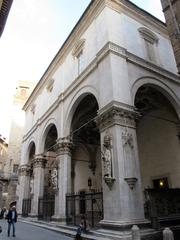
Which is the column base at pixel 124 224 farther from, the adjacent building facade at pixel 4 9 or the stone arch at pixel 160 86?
the adjacent building facade at pixel 4 9

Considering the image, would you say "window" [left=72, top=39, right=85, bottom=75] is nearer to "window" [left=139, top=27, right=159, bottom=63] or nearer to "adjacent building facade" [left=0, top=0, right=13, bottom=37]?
"window" [left=139, top=27, right=159, bottom=63]

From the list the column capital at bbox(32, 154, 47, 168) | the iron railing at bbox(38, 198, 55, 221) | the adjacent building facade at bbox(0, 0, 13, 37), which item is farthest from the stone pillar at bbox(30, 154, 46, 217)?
the adjacent building facade at bbox(0, 0, 13, 37)

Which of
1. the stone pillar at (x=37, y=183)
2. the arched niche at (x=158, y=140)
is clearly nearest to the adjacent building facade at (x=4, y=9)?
the arched niche at (x=158, y=140)

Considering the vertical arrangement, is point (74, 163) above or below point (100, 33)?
below

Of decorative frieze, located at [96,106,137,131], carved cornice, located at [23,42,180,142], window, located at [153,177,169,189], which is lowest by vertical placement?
window, located at [153,177,169,189]

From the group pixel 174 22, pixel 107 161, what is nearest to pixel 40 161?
pixel 107 161

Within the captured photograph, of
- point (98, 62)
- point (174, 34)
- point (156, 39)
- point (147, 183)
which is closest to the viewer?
point (174, 34)

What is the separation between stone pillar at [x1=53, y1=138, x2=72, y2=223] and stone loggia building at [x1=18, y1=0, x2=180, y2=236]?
47mm

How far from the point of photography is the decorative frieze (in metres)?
8.96

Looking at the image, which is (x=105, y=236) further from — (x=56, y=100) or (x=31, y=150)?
(x=31, y=150)

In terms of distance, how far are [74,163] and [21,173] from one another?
4.65 metres

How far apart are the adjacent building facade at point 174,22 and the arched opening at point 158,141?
12.8 ft

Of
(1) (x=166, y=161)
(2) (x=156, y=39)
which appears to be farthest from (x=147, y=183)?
(2) (x=156, y=39)

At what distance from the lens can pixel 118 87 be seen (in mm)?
9648
